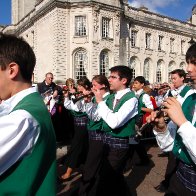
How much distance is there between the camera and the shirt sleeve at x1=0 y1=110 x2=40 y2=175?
1.36m

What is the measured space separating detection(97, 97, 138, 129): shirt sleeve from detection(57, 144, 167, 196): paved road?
1.55 metres

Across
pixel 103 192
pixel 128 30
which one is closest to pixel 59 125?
pixel 103 192

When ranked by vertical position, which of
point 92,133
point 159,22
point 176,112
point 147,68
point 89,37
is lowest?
point 92,133

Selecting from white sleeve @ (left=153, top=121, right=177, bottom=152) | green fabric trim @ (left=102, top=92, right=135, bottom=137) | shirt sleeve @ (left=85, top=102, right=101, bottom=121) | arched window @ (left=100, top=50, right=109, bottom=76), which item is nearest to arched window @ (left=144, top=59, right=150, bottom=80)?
arched window @ (left=100, top=50, right=109, bottom=76)

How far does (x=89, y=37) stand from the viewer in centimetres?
2650

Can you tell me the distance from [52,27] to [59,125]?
20.1 m

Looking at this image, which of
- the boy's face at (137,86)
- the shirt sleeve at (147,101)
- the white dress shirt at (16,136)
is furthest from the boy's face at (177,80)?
the white dress shirt at (16,136)

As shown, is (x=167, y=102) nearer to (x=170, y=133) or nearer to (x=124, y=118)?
(x=170, y=133)

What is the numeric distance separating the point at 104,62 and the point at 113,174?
23884mm

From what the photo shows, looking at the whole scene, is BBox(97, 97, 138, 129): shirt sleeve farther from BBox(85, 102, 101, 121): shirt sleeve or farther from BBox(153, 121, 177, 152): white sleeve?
BBox(153, 121, 177, 152): white sleeve

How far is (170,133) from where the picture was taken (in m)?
2.76

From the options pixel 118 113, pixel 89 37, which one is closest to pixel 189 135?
pixel 118 113

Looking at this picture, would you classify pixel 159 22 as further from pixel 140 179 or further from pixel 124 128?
pixel 124 128

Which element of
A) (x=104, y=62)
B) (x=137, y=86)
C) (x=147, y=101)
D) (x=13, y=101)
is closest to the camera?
(x=13, y=101)
